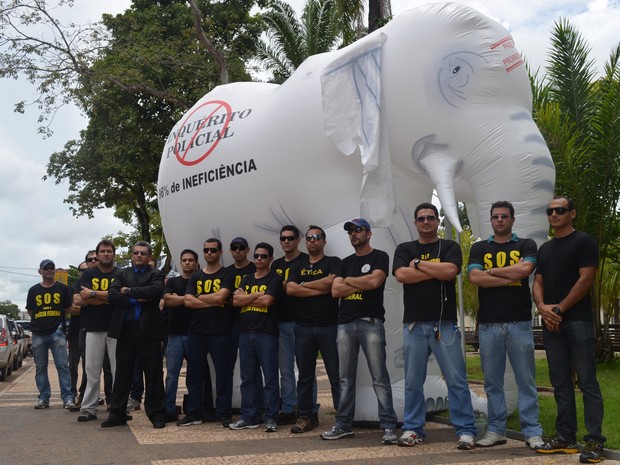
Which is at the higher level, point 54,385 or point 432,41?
point 432,41

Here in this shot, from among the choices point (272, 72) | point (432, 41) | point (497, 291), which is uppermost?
point (272, 72)

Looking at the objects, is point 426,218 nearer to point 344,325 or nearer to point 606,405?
point 344,325

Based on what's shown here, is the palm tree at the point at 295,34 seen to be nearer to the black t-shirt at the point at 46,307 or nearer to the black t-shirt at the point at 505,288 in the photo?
the black t-shirt at the point at 46,307

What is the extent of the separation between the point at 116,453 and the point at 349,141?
10.4 ft

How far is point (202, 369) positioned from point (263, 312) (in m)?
1.05

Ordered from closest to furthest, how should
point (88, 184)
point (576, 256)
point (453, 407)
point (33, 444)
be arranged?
point (576, 256) < point (453, 407) < point (33, 444) < point (88, 184)

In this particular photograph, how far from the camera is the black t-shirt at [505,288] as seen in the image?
19.6 ft

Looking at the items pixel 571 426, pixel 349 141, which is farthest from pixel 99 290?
pixel 571 426

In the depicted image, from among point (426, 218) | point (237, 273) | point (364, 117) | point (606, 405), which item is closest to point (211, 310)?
point (237, 273)

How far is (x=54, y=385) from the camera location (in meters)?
14.6

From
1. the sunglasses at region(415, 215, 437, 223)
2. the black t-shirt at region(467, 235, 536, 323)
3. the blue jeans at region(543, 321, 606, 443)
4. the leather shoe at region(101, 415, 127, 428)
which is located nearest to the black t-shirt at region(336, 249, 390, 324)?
the sunglasses at region(415, 215, 437, 223)

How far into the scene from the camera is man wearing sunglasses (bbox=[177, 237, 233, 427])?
25.0 ft

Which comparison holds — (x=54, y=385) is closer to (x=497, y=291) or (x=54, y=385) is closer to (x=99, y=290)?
(x=99, y=290)

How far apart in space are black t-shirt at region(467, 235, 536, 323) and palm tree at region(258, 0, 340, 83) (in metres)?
16.2
